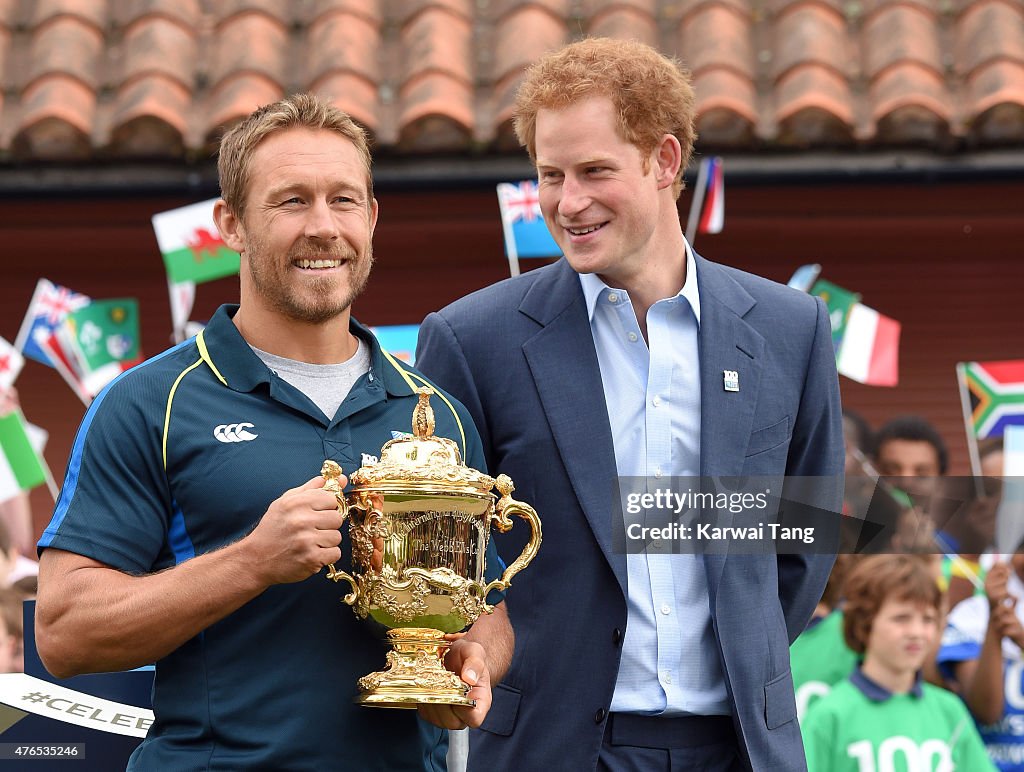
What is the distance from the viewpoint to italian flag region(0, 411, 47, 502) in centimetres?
583

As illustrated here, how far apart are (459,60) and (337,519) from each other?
4492 millimetres

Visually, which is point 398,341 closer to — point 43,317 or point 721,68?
point 43,317

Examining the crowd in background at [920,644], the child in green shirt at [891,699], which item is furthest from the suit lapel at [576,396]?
the child in green shirt at [891,699]

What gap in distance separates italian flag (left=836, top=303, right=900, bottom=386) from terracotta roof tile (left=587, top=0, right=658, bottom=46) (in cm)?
149

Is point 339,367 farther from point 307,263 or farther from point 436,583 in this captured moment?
point 436,583

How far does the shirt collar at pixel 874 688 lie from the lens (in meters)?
5.25

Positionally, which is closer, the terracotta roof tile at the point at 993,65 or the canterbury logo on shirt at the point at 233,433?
Answer: the canterbury logo on shirt at the point at 233,433

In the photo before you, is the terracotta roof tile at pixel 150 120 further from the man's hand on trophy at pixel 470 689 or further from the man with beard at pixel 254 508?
the man's hand on trophy at pixel 470 689

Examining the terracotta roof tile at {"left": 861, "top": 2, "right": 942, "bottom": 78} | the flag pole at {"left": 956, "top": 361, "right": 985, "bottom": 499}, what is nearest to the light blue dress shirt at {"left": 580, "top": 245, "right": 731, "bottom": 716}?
the flag pole at {"left": 956, "top": 361, "right": 985, "bottom": 499}

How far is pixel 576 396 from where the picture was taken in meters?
3.67

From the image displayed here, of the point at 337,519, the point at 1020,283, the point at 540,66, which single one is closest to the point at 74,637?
the point at 337,519

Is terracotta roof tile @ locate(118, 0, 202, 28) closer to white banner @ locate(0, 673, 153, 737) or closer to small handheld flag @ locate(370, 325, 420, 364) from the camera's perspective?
small handheld flag @ locate(370, 325, 420, 364)

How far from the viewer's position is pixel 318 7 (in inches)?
290

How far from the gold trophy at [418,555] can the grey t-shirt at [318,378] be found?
6.3 inches
